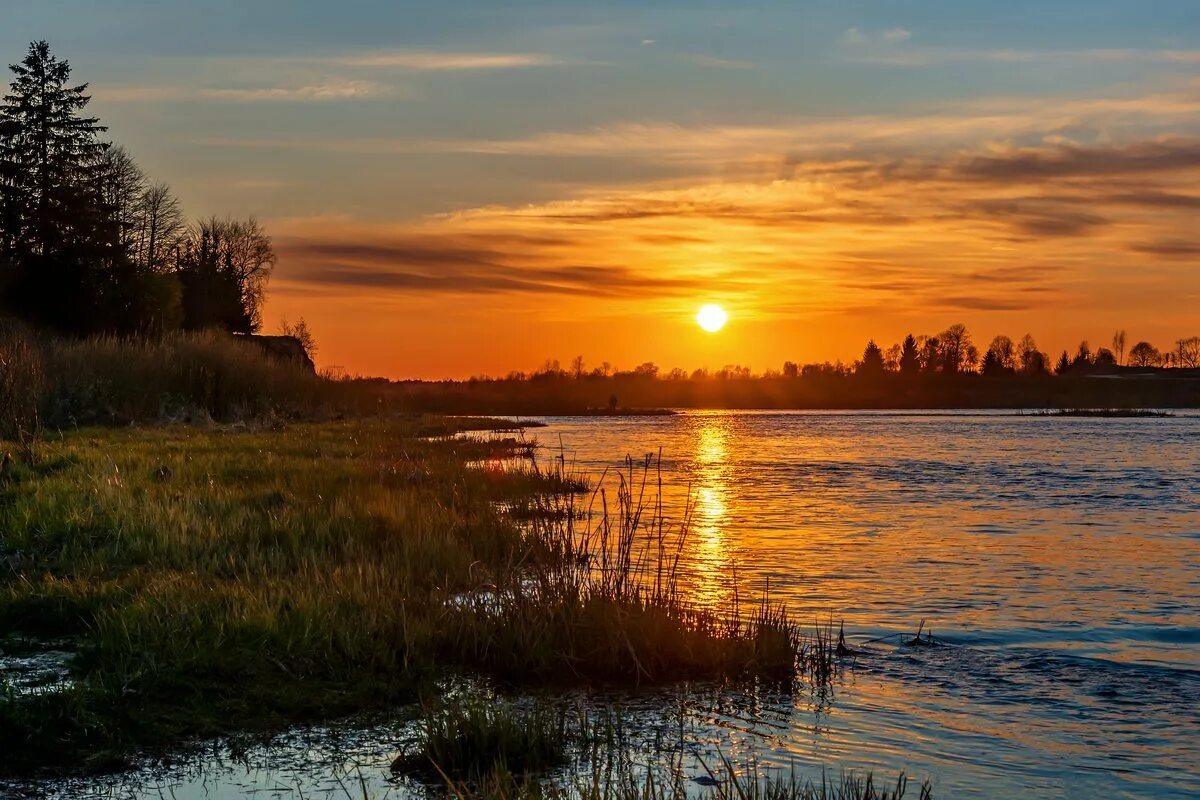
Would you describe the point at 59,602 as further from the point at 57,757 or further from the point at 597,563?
the point at 597,563

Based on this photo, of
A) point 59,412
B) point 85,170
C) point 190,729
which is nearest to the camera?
point 190,729

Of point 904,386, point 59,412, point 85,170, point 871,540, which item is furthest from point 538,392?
point 871,540

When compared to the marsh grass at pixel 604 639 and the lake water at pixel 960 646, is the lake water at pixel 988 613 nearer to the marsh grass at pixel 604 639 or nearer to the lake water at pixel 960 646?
the lake water at pixel 960 646

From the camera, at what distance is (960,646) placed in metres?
10.4

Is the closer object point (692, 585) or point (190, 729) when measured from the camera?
point (190, 729)

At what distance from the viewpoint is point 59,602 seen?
9.48 m

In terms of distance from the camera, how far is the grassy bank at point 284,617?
7.21 metres

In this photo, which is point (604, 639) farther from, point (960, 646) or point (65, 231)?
point (65, 231)

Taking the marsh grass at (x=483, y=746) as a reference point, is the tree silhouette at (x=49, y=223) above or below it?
above

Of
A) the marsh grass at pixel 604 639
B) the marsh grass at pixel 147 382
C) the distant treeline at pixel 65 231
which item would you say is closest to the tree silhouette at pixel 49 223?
→ the distant treeline at pixel 65 231

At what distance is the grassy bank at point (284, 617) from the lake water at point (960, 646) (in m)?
0.65

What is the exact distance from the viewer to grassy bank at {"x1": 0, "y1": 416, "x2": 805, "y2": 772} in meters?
7.21

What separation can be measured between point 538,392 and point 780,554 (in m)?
138

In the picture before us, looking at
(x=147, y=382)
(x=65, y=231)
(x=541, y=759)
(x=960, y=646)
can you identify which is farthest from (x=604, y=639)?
(x=65, y=231)
